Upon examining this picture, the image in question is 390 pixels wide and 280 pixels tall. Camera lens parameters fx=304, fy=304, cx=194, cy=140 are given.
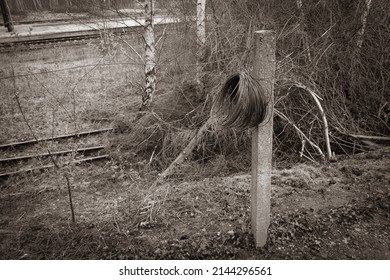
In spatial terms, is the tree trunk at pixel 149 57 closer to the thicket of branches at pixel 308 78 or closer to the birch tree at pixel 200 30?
the thicket of branches at pixel 308 78

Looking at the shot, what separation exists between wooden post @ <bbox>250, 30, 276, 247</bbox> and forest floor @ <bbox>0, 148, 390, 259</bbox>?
0.33 m

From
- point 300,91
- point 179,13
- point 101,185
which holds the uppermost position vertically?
point 179,13

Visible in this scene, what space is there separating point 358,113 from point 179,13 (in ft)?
21.9

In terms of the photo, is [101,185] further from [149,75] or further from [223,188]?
[149,75]

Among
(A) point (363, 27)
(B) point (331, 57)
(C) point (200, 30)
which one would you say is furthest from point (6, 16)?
(A) point (363, 27)

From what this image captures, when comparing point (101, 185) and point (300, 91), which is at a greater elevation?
point (300, 91)

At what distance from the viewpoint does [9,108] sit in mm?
10547

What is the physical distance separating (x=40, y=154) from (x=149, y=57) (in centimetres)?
419

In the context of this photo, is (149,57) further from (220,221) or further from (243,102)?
(243,102)

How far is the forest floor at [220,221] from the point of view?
147 inches

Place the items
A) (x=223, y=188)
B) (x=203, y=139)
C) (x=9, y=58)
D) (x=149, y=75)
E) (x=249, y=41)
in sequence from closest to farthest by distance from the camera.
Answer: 1. (x=223, y=188)
2. (x=249, y=41)
3. (x=203, y=139)
4. (x=149, y=75)
5. (x=9, y=58)

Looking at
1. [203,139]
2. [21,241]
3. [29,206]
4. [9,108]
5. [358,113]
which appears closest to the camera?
[21,241]

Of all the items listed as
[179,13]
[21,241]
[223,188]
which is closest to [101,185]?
[21,241]

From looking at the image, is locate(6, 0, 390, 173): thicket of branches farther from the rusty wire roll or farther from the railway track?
the rusty wire roll
